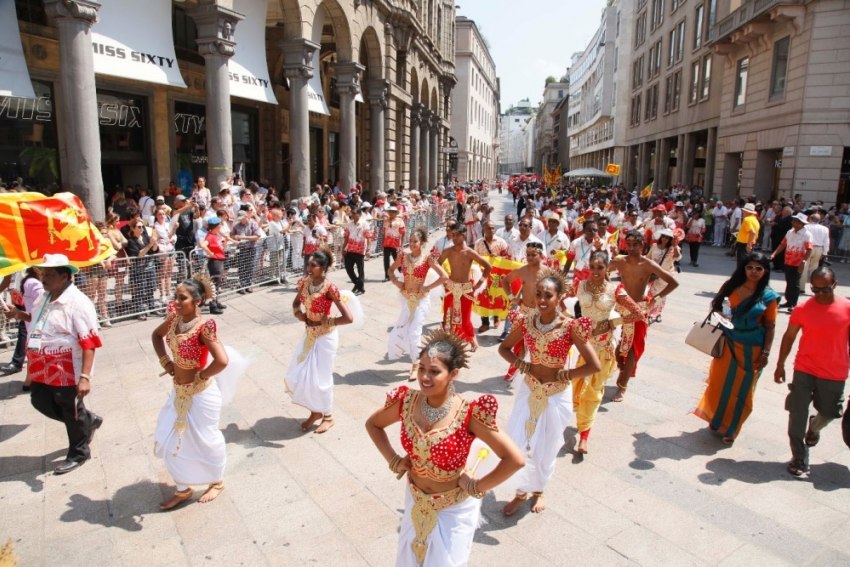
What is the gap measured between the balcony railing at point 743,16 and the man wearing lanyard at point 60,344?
23459 mm

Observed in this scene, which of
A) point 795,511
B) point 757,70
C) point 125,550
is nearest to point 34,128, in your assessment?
point 125,550

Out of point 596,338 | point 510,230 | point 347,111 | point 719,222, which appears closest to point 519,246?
point 510,230

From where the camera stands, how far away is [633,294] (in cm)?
658

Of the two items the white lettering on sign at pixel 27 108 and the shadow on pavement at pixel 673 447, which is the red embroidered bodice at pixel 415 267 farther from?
the white lettering on sign at pixel 27 108

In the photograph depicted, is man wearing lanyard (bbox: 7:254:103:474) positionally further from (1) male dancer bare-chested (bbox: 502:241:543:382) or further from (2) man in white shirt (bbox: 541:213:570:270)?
(2) man in white shirt (bbox: 541:213:570:270)

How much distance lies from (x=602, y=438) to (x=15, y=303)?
6.60m

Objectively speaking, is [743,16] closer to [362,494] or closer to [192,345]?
[362,494]

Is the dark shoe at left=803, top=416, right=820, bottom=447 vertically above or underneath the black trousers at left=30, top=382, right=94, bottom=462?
underneath

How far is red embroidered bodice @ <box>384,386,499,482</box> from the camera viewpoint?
2.83 m

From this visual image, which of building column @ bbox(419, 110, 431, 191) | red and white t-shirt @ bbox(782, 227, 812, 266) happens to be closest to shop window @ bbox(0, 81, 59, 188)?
red and white t-shirt @ bbox(782, 227, 812, 266)

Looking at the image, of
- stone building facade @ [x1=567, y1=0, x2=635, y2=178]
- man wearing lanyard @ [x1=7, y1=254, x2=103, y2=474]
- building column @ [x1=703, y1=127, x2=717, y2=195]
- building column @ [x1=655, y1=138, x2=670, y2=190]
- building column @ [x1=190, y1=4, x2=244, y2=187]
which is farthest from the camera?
stone building facade @ [x1=567, y1=0, x2=635, y2=178]

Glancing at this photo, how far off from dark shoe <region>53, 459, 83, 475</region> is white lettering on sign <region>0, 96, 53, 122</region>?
11062 mm

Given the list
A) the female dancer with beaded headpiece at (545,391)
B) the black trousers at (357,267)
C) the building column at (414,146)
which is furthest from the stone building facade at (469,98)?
the female dancer with beaded headpiece at (545,391)

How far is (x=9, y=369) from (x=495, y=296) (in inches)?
255
